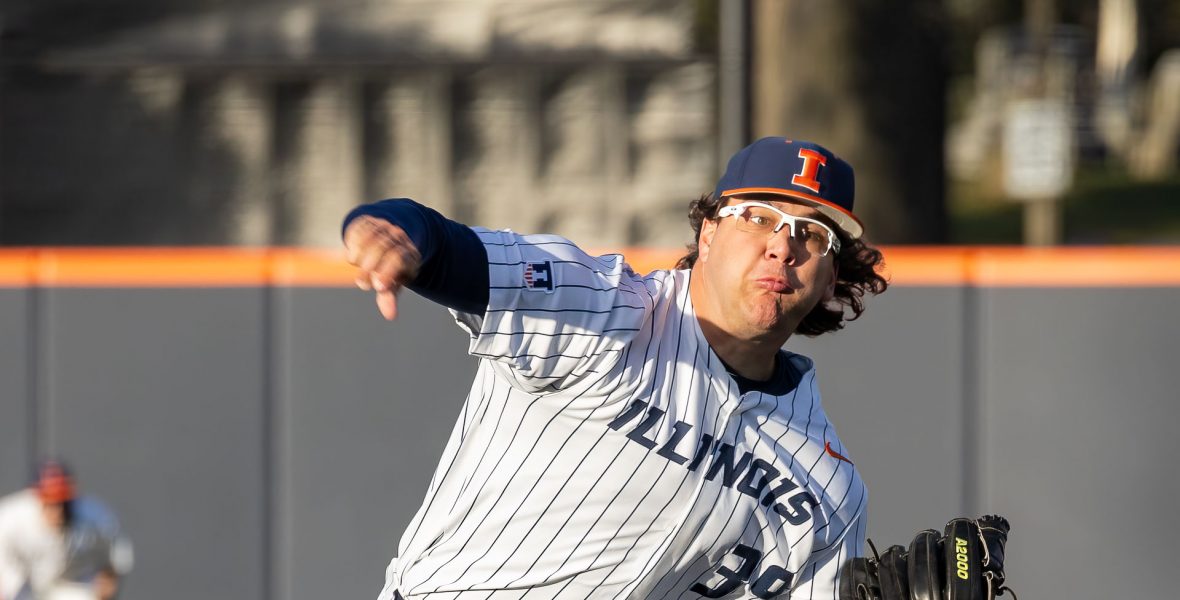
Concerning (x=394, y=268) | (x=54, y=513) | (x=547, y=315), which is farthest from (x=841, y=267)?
(x=54, y=513)

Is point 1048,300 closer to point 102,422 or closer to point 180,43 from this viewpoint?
point 102,422

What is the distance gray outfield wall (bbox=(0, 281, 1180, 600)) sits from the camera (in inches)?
231

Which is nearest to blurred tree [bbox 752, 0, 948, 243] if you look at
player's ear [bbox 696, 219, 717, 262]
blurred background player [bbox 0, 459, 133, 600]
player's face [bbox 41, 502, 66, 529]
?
blurred background player [bbox 0, 459, 133, 600]

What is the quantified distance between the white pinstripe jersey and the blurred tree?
4338 mm

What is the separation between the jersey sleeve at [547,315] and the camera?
242 centimetres

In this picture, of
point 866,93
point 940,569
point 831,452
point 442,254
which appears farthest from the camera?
point 866,93

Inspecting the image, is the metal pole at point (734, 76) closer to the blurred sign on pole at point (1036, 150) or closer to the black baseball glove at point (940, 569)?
the black baseball glove at point (940, 569)

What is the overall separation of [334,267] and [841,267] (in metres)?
3.32

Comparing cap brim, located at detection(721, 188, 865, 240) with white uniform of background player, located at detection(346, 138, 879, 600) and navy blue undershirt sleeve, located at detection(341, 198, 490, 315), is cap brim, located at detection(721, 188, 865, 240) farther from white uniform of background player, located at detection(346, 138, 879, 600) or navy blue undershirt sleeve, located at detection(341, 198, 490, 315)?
navy blue undershirt sleeve, located at detection(341, 198, 490, 315)

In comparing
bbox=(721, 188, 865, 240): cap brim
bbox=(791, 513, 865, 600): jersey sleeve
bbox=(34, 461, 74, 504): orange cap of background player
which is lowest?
bbox=(34, 461, 74, 504): orange cap of background player

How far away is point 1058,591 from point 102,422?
388 centimetres

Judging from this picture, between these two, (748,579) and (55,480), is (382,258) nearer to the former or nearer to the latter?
(748,579)

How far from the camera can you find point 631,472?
2.69 m

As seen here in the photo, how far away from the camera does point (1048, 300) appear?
232 inches
